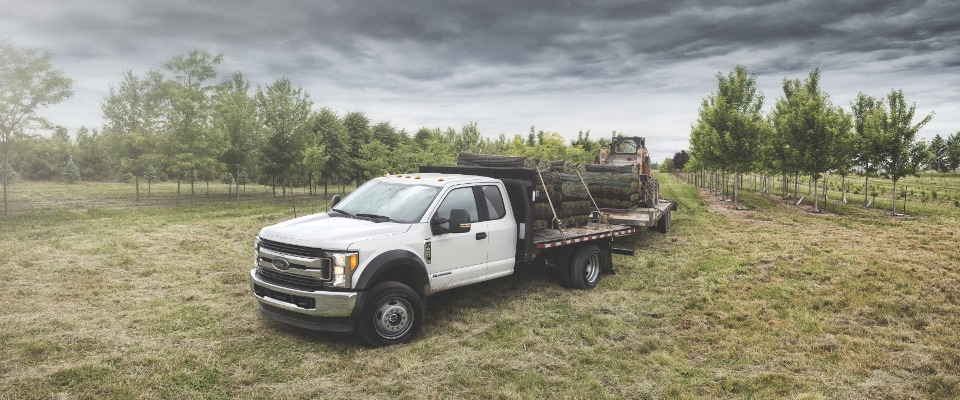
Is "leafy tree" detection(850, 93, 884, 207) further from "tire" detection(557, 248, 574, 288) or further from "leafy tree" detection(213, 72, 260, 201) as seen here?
"leafy tree" detection(213, 72, 260, 201)

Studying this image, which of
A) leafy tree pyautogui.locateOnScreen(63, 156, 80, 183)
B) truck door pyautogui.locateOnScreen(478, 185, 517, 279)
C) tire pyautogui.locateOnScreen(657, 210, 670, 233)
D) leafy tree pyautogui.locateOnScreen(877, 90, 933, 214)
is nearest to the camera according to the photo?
truck door pyautogui.locateOnScreen(478, 185, 517, 279)

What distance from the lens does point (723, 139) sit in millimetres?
26656

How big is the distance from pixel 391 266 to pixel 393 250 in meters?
0.18

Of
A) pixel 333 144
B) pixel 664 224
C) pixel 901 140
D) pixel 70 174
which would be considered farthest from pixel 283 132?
pixel 70 174

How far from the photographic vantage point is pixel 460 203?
6.71m

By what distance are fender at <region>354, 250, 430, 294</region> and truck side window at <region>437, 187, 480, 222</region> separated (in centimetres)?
75

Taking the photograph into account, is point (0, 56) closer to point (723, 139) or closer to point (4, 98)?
point (4, 98)

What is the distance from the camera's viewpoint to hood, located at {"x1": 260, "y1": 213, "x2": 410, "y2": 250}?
18.0 feet

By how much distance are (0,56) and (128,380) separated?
2379 centimetres

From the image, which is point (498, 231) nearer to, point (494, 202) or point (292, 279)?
point (494, 202)

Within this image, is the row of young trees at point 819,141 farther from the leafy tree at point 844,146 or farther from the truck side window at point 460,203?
the truck side window at point 460,203

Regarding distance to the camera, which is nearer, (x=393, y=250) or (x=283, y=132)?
(x=393, y=250)

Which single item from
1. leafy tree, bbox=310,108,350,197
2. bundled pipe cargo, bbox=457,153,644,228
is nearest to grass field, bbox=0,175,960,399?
bundled pipe cargo, bbox=457,153,644,228

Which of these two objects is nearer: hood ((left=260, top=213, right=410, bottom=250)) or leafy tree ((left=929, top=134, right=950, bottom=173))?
hood ((left=260, top=213, right=410, bottom=250))
